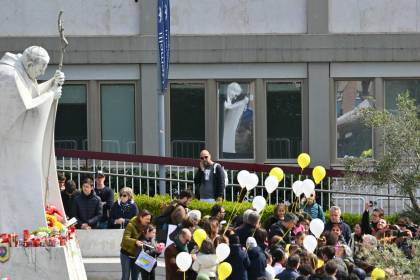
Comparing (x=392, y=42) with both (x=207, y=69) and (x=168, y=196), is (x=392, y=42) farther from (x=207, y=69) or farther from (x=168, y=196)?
(x=168, y=196)

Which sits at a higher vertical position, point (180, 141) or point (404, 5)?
point (404, 5)

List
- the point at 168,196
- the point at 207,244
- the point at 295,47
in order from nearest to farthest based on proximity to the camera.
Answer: the point at 207,244
the point at 168,196
the point at 295,47

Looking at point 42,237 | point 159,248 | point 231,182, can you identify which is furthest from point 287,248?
point 231,182

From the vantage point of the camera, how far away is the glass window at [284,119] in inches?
1422

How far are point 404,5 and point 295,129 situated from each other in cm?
352

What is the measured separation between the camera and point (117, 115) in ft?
119

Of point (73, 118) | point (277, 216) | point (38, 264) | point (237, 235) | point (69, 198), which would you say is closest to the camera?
point (38, 264)

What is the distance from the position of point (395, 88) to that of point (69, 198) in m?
12.4

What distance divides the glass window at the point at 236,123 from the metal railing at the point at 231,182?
4805 millimetres

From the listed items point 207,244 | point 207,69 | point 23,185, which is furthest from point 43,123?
point 207,69

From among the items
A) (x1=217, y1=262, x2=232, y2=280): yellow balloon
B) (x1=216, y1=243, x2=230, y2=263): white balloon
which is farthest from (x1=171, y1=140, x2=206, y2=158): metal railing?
(x1=217, y1=262, x2=232, y2=280): yellow balloon

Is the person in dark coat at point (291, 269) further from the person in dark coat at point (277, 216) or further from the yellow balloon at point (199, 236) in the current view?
the person in dark coat at point (277, 216)

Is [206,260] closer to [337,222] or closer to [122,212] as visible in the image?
[337,222]

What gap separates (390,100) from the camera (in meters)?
36.2
